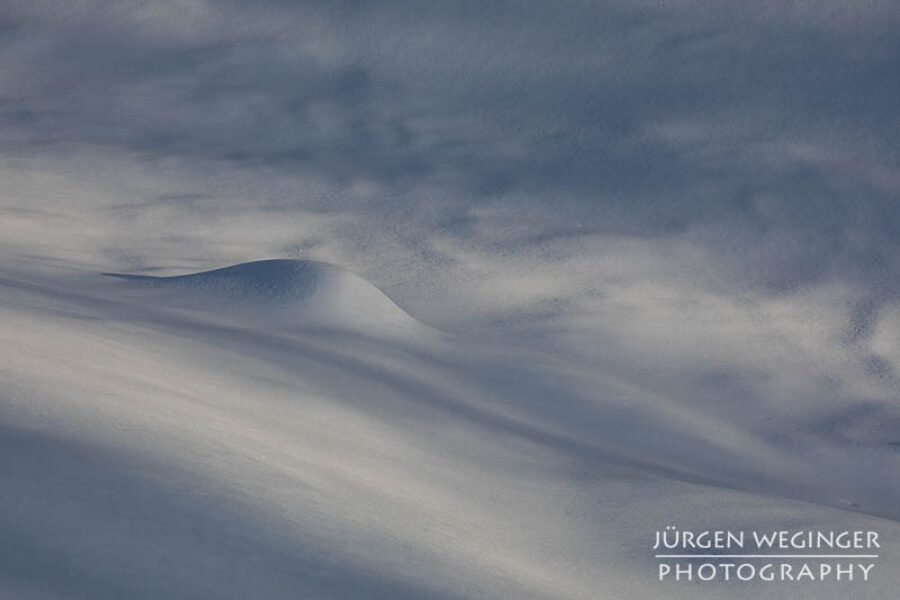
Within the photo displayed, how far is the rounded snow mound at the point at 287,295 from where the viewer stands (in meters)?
1.73

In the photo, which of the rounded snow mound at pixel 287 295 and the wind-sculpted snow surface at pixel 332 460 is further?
the rounded snow mound at pixel 287 295

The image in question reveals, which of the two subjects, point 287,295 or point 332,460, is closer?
point 332,460

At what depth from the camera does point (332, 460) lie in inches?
44.0

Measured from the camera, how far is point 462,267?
225 centimetres

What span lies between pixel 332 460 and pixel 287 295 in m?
0.70

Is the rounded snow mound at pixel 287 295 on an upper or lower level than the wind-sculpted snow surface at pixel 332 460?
upper

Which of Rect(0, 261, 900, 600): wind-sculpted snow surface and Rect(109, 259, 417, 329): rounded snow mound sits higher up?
Rect(109, 259, 417, 329): rounded snow mound

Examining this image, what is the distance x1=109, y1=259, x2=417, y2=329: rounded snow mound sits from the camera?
1728mm

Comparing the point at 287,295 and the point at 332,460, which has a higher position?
the point at 287,295

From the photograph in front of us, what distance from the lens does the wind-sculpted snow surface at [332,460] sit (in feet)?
2.75

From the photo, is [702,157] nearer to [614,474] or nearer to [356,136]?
[356,136]

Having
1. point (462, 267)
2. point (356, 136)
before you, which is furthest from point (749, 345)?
point (356, 136)

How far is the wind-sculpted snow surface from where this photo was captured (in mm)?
837

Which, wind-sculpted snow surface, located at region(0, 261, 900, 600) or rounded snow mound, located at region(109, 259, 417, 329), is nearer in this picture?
wind-sculpted snow surface, located at region(0, 261, 900, 600)
